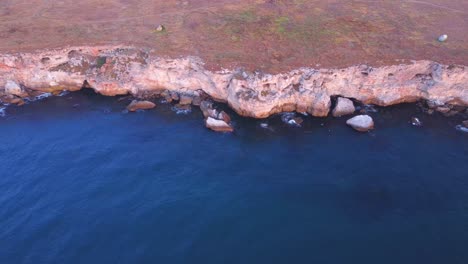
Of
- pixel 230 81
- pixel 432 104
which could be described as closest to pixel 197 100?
pixel 230 81

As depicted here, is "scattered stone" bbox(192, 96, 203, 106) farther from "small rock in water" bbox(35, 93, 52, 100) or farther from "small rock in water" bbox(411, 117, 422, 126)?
"small rock in water" bbox(411, 117, 422, 126)

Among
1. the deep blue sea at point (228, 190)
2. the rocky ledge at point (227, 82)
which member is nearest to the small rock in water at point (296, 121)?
the deep blue sea at point (228, 190)

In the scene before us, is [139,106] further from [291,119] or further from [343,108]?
[343,108]

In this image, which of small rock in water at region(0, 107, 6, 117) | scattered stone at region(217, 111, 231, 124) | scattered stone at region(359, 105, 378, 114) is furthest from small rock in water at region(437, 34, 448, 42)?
small rock in water at region(0, 107, 6, 117)

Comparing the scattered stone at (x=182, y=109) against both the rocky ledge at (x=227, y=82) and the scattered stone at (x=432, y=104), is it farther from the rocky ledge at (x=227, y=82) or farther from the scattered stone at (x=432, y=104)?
the scattered stone at (x=432, y=104)

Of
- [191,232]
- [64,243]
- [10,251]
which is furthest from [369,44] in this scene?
[10,251]

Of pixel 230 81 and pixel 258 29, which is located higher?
pixel 258 29
